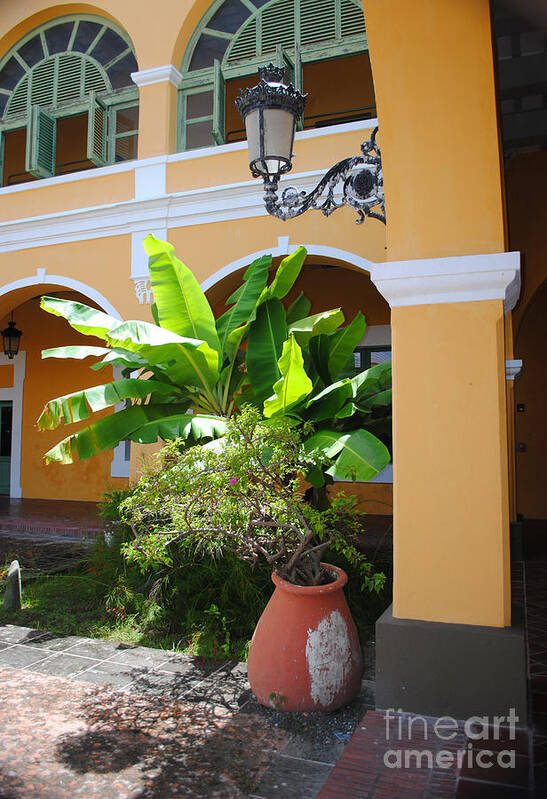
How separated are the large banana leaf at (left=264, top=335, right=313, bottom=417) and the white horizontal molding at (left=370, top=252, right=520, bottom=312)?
0.94 meters

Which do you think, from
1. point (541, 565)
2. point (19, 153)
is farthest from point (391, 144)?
point (19, 153)

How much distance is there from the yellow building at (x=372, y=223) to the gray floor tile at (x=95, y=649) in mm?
2161

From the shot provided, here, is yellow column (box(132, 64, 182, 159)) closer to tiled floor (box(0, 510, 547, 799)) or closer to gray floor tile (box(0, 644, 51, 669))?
gray floor tile (box(0, 644, 51, 669))

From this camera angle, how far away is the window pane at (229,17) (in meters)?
9.19

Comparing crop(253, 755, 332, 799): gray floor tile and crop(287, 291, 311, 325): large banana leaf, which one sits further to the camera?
crop(287, 291, 311, 325): large banana leaf

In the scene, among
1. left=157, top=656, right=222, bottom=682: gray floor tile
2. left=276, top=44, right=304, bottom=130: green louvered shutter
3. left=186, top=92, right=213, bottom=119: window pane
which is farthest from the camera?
left=186, top=92, right=213, bottom=119: window pane

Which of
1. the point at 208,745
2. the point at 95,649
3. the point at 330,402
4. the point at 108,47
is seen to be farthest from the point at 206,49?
the point at 208,745

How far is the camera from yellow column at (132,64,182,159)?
920 centimetres

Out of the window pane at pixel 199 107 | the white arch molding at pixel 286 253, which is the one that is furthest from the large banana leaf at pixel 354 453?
the window pane at pixel 199 107

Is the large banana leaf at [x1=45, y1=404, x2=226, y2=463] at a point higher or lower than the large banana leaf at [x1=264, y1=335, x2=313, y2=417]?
lower

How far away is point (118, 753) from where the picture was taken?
3.27 m

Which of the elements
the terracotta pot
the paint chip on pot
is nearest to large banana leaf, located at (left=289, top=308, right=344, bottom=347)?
the terracotta pot

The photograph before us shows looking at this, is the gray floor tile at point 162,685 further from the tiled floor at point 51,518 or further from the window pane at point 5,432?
the window pane at point 5,432

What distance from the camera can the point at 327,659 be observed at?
375cm
